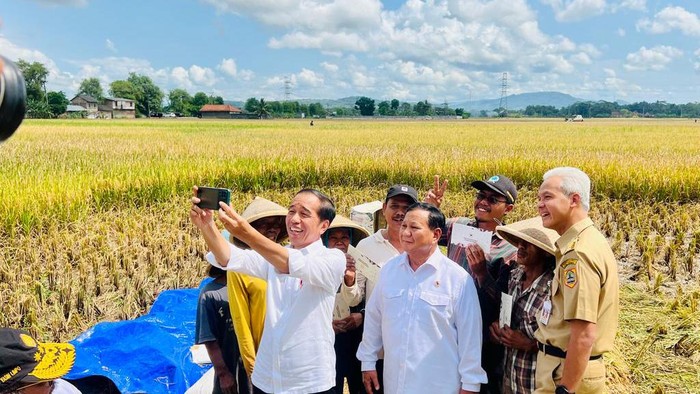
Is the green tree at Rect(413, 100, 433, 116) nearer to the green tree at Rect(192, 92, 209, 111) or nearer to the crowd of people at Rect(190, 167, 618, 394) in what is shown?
the green tree at Rect(192, 92, 209, 111)

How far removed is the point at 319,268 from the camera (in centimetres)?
212

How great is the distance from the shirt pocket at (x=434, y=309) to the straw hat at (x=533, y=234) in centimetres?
50

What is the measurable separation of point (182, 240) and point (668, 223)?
7454 mm

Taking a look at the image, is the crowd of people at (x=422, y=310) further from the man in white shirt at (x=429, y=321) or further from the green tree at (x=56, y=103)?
the green tree at (x=56, y=103)

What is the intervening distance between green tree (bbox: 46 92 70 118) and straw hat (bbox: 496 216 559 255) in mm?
85414

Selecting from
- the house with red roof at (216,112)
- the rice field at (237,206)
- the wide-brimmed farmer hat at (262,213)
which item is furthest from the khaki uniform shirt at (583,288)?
the house with red roof at (216,112)

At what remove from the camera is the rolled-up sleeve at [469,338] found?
7.59 ft

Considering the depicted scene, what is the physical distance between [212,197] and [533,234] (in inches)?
62.7

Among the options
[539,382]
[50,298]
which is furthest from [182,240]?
[539,382]

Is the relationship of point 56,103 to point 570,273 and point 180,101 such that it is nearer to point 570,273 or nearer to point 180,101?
point 180,101

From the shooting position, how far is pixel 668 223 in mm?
7645

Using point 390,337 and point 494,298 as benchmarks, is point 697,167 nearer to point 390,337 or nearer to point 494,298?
point 494,298

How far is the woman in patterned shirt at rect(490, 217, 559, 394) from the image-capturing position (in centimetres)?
240

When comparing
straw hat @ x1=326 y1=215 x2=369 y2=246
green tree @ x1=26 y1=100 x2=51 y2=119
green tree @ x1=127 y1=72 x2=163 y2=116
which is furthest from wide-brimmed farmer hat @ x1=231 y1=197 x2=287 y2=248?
green tree @ x1=127 y1=72 x2=163 y2=116
